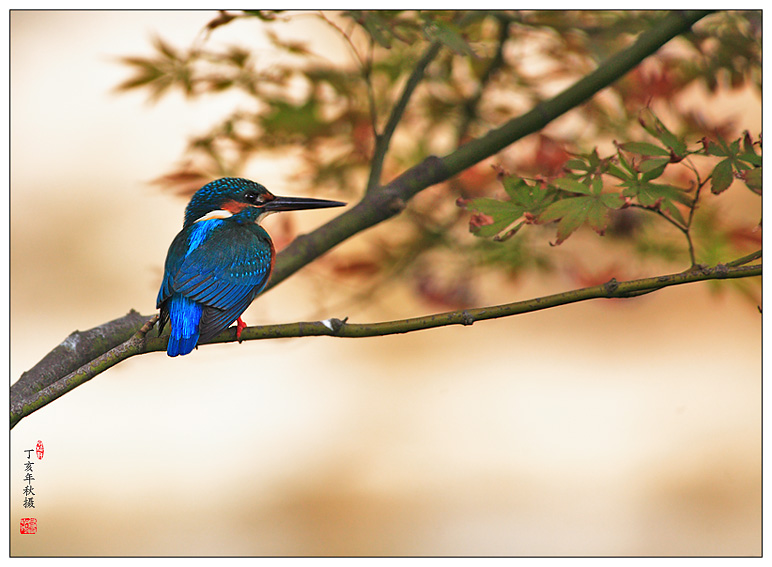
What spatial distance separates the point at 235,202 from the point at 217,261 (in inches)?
8.0

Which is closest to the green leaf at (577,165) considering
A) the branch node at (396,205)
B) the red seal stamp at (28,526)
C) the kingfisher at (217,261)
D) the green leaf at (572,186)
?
the green leaf at (572,186)

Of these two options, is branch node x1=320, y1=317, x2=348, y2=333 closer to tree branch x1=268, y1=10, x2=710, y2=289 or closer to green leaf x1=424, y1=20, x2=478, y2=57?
tree branch x1=268, y1=10, x2=710, y2=289

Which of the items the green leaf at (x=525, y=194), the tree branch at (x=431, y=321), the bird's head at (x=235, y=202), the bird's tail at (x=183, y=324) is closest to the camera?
the tree branch at (x=431, y=321)

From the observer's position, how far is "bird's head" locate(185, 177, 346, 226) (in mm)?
1474

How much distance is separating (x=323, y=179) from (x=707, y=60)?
1.17 meters

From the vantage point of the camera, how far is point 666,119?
1.99 metres

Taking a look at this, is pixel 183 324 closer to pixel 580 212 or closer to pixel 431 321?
pixel 431 321

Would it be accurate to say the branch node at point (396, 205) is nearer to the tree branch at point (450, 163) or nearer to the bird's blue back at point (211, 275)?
the tree branch at point (450, 163)

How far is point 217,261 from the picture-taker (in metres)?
1.33

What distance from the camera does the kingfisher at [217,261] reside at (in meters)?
1.22

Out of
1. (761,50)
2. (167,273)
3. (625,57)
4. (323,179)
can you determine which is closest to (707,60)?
(761,50)

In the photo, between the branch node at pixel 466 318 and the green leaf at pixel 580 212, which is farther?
the green leaf at pixel 580 212

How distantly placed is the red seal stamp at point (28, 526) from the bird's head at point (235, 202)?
83cm

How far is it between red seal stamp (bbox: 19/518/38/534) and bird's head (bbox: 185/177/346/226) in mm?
829
